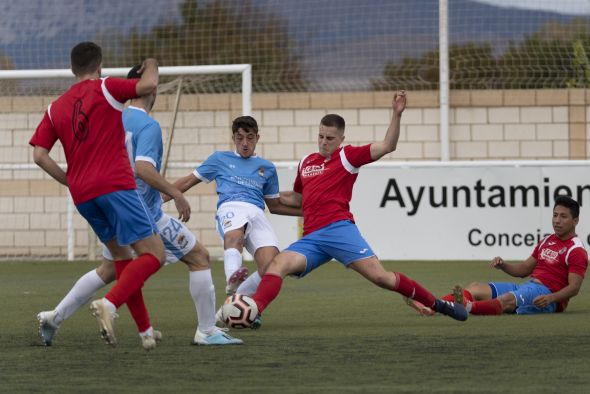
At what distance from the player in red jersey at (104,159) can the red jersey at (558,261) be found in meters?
3.57

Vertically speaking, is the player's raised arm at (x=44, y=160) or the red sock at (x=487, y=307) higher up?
the player's raised arm at (x=44, y=160)

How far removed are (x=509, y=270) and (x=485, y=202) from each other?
23.0 ft

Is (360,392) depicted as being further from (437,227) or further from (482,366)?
(437,227)

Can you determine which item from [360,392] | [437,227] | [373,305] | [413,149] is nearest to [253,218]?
[373,305]

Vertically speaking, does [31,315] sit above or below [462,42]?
below

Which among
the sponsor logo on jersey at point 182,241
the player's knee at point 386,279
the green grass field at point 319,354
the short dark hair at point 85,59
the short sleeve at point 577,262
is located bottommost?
the green grass field at point 319,354

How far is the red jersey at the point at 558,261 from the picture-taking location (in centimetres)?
907

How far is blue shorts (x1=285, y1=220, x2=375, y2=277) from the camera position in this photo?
8117 millimetres

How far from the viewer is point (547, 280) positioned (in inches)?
364

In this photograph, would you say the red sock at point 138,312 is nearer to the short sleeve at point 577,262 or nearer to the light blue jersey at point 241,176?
the light blue jersey at point 241,176

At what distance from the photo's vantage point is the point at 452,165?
53.2 feet

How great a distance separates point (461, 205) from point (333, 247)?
8.24 meters

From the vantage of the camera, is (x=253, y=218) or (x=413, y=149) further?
(x=413, y=149)

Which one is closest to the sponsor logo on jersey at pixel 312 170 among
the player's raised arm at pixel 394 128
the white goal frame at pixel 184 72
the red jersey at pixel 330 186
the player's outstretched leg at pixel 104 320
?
the red jersey at pixel 330 186
